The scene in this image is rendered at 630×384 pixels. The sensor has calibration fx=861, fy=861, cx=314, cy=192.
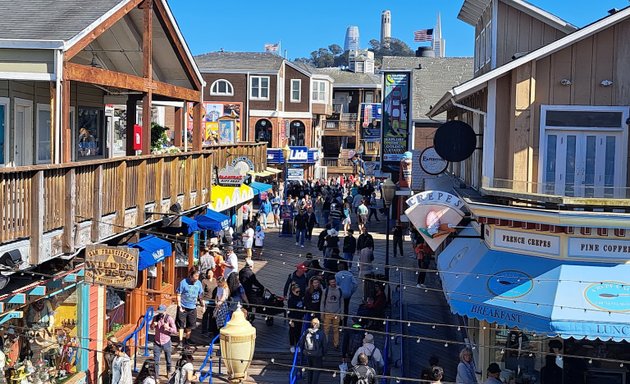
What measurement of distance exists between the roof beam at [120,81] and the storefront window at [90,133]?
2.34m

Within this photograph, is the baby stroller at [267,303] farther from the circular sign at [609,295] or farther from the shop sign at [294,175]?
the shop sign at [294,175]

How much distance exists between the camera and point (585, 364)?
47.9ft

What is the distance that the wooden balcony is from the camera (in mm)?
11492

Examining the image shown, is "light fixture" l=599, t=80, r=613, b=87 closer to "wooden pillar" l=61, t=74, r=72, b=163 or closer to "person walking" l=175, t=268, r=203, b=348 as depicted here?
"person walking" l=175, t=268, r=203, b=348

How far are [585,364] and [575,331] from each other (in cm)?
187

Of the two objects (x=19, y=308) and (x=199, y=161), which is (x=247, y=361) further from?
(x=199, y=161)

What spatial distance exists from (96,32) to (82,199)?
3.25 m

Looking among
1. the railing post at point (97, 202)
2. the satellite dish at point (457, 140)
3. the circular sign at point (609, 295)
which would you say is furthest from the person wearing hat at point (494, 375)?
the railing post at point (97, 202)

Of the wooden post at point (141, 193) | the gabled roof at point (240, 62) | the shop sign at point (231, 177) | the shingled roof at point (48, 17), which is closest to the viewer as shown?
the shingled roof at point (48, 17)

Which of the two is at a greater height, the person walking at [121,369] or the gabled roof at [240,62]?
the gabled roof at [240,62]

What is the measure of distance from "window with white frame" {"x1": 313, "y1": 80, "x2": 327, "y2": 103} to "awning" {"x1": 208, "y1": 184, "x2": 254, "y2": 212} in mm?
35638

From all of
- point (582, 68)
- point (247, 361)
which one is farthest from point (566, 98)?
point (247, 361)

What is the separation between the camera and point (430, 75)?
49.2m

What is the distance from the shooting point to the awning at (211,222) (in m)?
22.8
